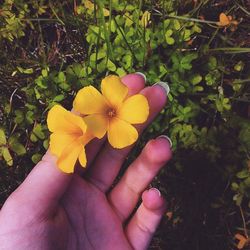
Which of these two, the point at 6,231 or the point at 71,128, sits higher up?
the point at 71,128

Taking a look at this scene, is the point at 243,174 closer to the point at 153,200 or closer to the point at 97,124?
the point at 153,200

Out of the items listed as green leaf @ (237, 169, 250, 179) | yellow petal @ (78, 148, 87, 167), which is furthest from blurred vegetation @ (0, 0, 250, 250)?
yellow petal @ (78, 148, 87, 167)

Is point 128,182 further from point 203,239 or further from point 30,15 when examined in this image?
point 30,15

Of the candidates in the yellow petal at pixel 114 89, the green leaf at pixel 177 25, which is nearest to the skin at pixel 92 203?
the yellow petal at pixel 114 89

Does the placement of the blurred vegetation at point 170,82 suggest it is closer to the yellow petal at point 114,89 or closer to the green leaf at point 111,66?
the green leaf at point 111,66

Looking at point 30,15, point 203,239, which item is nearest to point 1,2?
point 30,15

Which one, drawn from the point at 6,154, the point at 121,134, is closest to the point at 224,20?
the point at 121,134

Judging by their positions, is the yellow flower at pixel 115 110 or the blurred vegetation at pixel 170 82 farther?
the blurred vegetation at pixel 170 82
